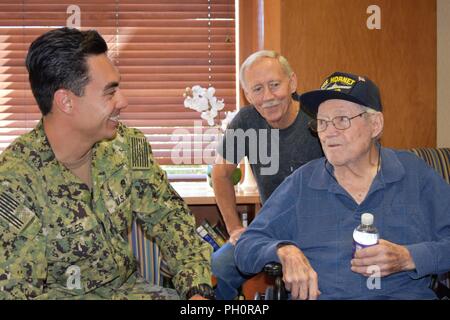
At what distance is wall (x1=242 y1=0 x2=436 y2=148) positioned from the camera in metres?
3.42

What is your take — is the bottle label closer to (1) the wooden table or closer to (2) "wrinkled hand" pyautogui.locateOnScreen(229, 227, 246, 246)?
(2) "wrinkled hand" pyautogui.locateOnScreen(229, 227, 246, 246)

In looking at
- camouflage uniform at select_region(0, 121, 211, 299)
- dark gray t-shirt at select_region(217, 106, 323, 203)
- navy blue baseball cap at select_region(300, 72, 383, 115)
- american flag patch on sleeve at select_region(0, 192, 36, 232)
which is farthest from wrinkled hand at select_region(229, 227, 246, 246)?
american flag patch on sleeve at select_region(0, 192, 36, 232)

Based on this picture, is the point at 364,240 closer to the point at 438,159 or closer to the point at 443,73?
the point at 438,159

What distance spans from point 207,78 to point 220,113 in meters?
0.22

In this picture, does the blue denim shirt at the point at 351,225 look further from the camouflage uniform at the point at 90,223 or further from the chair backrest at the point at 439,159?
the chair backrest at the point at 439,159

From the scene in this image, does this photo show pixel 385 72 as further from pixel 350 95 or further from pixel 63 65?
pixel 63 65

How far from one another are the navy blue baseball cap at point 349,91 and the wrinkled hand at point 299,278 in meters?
0.56

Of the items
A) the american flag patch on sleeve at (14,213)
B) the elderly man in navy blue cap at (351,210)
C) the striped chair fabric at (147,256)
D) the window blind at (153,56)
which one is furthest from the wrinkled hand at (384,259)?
the window blind at (153,56)

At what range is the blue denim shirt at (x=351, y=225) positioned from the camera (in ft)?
7.07

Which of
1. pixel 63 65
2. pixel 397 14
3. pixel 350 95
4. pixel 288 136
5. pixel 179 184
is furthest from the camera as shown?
pixel 179 184

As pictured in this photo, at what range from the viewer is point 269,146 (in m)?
3.07

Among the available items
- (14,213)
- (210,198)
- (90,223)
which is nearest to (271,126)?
(210,198)

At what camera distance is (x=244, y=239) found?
2283 mm

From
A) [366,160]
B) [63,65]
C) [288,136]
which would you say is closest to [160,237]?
[63,65]
